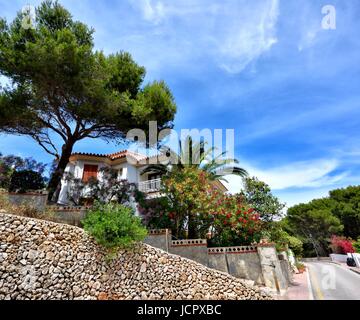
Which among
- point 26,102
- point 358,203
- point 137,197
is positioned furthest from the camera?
point 358,203

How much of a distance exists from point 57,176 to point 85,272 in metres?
Result: 6.02

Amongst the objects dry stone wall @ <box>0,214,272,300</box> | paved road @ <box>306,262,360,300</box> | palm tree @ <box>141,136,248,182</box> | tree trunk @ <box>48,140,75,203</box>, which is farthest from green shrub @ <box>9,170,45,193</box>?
paved road @ <box>306,262,360,300</box>

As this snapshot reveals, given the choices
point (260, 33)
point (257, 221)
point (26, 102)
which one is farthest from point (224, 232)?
point (26, 102)

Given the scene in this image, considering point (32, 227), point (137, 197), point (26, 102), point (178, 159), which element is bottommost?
point (32, 227)

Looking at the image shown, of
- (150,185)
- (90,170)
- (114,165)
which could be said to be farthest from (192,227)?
(90,170)

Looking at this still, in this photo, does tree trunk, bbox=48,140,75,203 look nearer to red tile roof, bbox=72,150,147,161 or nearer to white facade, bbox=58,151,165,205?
white facade, bbox=58,151,165,205

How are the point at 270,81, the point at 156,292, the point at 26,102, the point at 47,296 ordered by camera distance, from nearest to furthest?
the point at 47,296 < the point at 156,292 < the point at 270,81 < the point at 26,102

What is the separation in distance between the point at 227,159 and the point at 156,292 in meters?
9.74

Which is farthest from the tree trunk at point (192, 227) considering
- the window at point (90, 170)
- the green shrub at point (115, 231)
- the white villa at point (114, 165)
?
the window at point (90, 170)

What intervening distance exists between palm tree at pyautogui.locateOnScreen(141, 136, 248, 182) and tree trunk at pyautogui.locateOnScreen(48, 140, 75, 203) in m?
5.24

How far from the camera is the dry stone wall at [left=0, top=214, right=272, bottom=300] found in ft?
18.1

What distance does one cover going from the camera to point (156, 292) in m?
6.48
